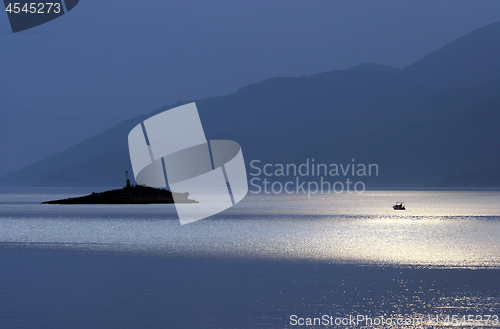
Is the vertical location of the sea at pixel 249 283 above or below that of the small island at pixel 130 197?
above

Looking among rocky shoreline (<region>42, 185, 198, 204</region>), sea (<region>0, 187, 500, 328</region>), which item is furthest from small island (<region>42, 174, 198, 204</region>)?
sea (<region>0, 187, 500, 328</region>)

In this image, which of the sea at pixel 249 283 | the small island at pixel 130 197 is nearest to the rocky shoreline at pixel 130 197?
the small island at pixel 130 197

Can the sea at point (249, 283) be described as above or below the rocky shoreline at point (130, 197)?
above

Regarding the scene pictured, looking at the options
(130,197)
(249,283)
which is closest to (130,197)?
(130,197)

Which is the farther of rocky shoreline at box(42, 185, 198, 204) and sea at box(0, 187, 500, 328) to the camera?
rocky shoreline at box(42, 185, 198, 204)

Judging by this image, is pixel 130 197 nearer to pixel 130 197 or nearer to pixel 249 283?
pixel 130 197

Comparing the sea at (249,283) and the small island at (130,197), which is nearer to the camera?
the sea at (249,283)

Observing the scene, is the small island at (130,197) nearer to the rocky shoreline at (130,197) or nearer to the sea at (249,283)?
the rocky shoreline at (130,197)

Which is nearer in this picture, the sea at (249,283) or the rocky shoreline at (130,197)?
the sea at (249,283)

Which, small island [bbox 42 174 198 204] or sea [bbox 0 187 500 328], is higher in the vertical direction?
sea [bbox 0 187 500 328]

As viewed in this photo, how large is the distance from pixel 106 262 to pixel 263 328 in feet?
58.6

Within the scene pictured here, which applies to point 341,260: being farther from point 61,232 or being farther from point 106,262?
point 61,232

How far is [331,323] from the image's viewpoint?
20.2m

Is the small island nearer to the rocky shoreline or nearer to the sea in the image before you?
the rocky shoreline
